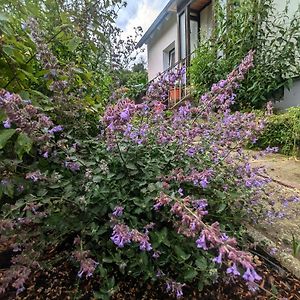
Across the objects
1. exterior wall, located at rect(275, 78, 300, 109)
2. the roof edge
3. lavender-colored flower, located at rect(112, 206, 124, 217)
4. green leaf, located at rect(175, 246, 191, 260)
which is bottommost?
green leaf, located at rect(175, 246, 191, 260)

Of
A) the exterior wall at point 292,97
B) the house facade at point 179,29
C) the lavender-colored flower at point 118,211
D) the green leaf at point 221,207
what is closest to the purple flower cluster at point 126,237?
the lavender-colored flower at point 118,211

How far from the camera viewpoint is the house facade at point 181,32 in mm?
4207

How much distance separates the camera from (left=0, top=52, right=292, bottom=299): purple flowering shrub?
0.84 m

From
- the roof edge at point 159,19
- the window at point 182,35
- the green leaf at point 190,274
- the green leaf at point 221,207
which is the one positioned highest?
the roof edge at point 159,19

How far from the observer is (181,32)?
7.71 m

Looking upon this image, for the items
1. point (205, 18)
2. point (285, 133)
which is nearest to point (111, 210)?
point (285, 133)

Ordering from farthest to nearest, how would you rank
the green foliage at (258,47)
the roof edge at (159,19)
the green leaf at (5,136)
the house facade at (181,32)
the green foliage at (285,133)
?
1. the roof edge at (159,19)
2. the house facade at (181,32)
3. the green foliage at (258,47)
4. the green foliage at (285,133)
5. the green leaf at (5,136)

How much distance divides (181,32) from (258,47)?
4008 millimetres

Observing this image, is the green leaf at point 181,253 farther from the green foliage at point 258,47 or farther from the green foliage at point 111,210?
the green foliage at point 258,47

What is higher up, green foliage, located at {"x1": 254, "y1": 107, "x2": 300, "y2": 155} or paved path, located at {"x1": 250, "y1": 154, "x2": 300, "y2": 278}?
green foliage, located at {"x1": 254, "y1": 107, "x2": 300, "y2": 155}

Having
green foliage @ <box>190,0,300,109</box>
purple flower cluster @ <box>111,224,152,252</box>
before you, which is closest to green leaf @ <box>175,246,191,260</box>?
purple flower cluster @ <box>111,224,152,252</box>

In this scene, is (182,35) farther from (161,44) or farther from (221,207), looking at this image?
(221,207)

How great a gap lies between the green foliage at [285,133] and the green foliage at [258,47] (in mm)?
913

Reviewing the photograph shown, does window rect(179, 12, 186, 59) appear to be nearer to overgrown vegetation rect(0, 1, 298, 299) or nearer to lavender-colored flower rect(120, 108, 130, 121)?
overgrown vegetation rect(0, 1, 298, 299)
